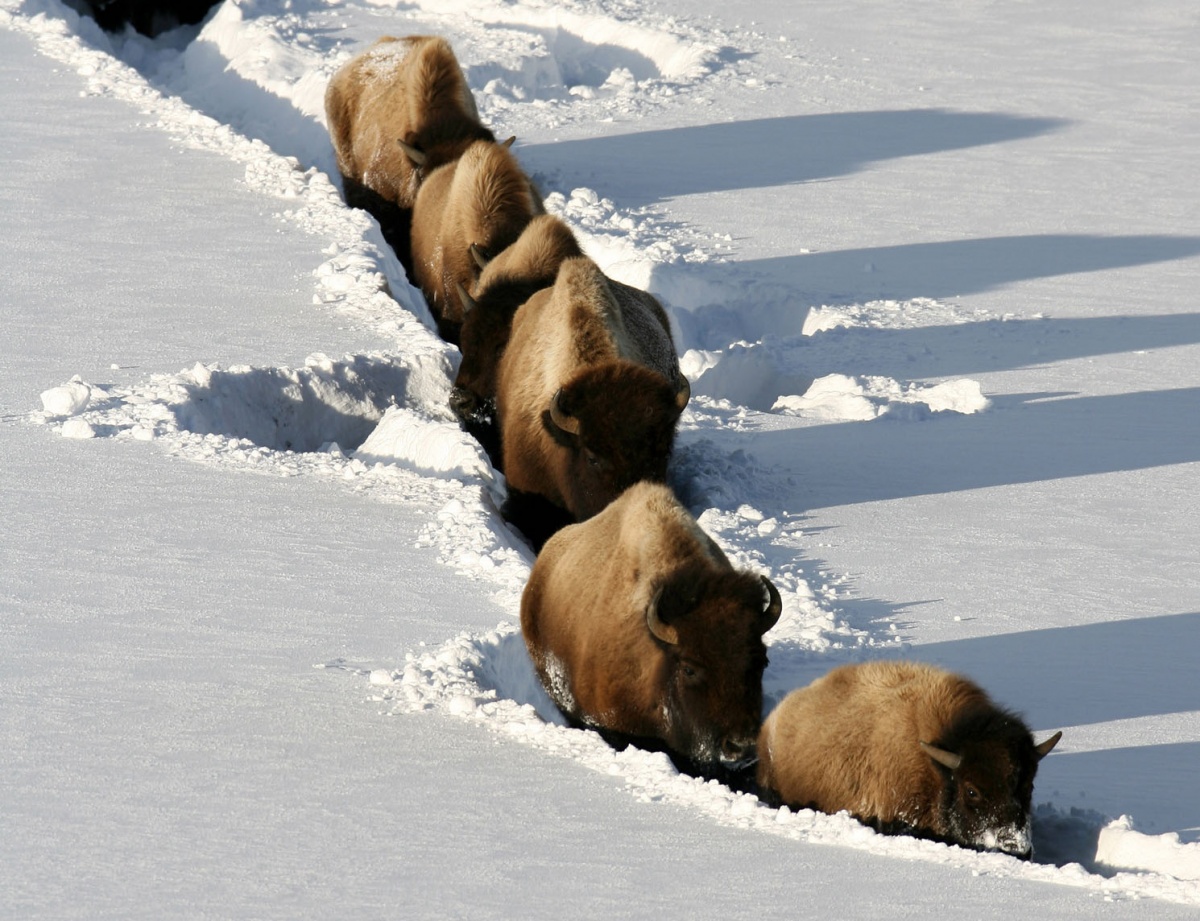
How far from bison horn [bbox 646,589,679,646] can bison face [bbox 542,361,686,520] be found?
65.1 inches

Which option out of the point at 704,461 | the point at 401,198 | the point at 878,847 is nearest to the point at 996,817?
the point at 878,847

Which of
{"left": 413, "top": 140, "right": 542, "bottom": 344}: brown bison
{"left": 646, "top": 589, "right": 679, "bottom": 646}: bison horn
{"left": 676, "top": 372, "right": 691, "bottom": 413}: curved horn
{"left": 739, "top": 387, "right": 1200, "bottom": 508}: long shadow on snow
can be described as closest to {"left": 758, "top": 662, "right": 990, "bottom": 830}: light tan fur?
{"left": 646, "top": 589, "right": 679, "bottom": 646}: bison horn

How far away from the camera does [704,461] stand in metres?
8.50

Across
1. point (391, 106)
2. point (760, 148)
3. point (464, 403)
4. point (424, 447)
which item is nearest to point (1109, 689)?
point (424, 447)

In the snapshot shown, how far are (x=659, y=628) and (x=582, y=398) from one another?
6.16 ft

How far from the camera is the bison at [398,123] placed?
12.4 metres

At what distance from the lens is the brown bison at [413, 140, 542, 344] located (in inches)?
422

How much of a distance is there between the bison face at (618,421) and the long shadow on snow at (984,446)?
4.62 feet

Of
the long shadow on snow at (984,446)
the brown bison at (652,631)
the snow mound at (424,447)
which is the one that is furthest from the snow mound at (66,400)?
the long shadow on snow at (984,446)

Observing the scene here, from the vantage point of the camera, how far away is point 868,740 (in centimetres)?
540

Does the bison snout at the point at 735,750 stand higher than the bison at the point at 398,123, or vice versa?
the bison snout at the point at 735,750

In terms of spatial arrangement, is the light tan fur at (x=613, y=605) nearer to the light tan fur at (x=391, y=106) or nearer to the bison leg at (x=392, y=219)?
the bison leg at (x=392, y=219)

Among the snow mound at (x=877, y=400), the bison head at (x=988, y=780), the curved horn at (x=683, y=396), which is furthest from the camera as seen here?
the snow mound at (x=877, y=400)

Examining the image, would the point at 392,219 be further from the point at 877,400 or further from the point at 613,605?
the point at 613,605
